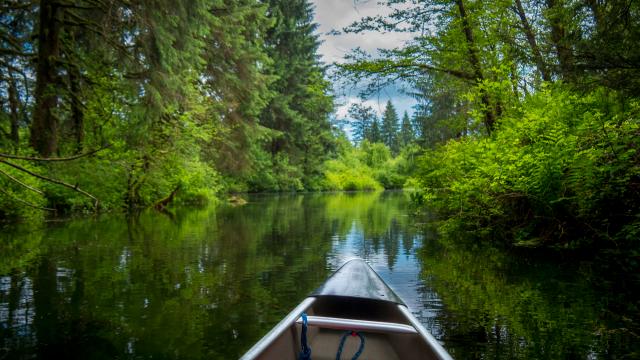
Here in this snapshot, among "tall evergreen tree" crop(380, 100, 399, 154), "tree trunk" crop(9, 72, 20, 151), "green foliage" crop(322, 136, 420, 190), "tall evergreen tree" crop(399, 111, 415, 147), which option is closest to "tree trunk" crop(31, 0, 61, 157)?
"tree trunk" crop(9, 72, 20, 151)

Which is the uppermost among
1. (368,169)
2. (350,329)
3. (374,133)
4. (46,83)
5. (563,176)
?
(374,133)

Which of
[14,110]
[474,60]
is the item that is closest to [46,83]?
[14,110]

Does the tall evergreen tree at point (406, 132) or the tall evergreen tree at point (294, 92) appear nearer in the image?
the tall evergreen tree at point (294, 92)

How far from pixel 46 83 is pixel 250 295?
11.0 m

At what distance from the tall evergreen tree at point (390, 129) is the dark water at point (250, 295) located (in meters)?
85.3

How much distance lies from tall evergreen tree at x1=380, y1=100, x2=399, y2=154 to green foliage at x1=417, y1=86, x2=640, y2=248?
3320 inches

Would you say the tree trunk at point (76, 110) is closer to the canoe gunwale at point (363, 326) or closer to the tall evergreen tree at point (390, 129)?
the canoe gunwale at point (363, 326)

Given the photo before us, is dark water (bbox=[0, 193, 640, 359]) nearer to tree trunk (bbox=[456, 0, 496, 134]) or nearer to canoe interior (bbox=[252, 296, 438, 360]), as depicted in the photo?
canoe interior (bbox=[252, 296, 438, 360])

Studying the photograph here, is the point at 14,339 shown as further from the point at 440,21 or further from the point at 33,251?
the point at 440,21

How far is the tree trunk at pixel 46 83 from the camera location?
1227 cm

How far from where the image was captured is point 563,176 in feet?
21.3

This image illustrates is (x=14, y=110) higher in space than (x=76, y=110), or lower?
lower

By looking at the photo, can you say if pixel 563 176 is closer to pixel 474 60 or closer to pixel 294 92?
pixel 474 60

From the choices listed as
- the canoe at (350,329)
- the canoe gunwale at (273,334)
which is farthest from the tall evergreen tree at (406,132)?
the canoe gunwale at (273,334)
